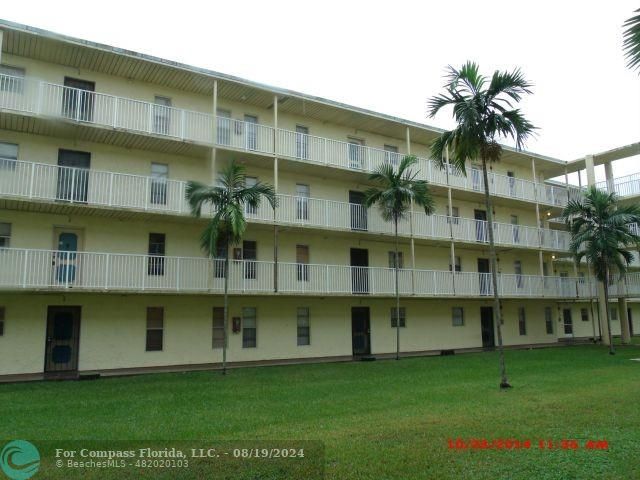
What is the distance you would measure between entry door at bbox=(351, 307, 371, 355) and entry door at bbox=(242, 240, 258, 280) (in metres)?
5.40

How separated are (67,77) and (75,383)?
34.5ft

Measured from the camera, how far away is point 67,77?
17.5 meters

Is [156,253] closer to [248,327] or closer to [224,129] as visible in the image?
[248,327]

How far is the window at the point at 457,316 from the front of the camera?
1018 inches

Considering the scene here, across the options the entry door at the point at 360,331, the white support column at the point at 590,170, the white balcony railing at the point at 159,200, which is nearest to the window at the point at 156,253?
the white balcony railing at the point at 159,200

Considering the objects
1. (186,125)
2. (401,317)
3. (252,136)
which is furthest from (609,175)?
(186,125)

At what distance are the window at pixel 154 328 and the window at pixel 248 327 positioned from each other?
3167mm

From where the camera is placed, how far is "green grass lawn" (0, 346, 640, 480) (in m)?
6.04

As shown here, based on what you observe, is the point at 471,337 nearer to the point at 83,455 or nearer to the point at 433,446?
the point at 433,446

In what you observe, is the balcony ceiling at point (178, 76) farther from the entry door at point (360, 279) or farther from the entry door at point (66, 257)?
the entry door at point (360, 279)

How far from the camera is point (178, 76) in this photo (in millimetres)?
18703

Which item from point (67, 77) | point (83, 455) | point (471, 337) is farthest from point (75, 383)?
point (471, 337)

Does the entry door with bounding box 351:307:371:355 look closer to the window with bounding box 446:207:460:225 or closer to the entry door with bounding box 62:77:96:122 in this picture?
the window with bounding box 446:207:460:225

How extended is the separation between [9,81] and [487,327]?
80.0 feet
